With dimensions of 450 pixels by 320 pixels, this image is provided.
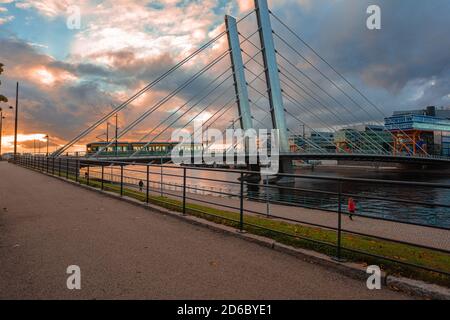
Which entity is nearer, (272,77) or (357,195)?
(357,195)

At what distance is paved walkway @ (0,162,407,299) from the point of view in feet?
11.7

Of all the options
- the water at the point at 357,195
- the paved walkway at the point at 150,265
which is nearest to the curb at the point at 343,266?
the paved walkway at the point at 150,265

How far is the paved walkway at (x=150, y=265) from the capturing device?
3553mm

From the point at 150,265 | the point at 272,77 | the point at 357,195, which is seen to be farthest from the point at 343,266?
the point at 272,77

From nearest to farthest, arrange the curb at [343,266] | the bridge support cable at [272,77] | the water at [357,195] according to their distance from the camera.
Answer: the curb at [343,266], the water at [357,195], the bridge support cable at [272,77]

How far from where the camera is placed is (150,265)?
170 inches

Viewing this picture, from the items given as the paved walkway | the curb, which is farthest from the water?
the paved walkway

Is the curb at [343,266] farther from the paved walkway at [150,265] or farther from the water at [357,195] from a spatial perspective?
the water at [357,195]

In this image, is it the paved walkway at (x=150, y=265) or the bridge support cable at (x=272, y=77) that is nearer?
the paved walkway at (x=150, y=265)

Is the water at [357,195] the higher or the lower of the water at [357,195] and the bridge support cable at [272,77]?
the lower

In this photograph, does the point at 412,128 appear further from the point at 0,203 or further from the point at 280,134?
the point at 0,203

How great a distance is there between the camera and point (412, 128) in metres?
110

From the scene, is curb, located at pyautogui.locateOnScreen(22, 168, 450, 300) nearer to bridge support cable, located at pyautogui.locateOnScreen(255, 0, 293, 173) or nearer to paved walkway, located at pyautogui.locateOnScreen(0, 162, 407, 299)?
paved walkway, located at pyautogui.locateOnScreen(0, 162, 407, 299)

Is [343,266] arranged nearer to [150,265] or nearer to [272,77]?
[150,265]
